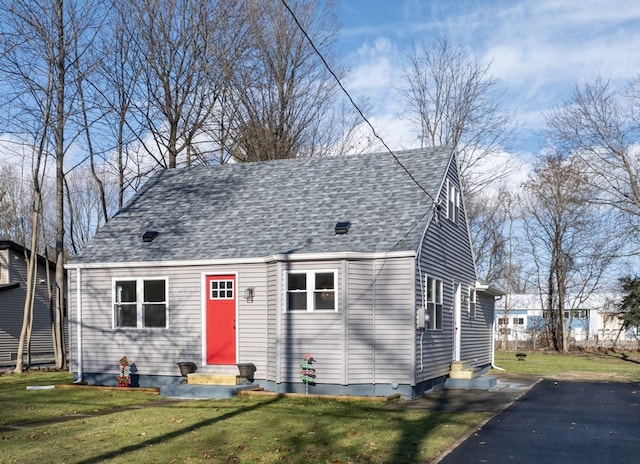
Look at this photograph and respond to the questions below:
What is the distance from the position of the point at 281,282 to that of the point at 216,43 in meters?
18.3

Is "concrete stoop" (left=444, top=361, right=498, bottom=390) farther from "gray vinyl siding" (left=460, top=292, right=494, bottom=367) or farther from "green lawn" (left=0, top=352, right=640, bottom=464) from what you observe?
"green lawn" (left=0, top=352, right=640, bottom=464)

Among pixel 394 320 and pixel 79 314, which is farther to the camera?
pixel 79 314

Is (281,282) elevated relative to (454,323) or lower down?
elevated

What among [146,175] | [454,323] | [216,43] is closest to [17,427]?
[454,323]

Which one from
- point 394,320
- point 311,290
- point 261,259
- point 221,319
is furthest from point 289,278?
point 394,320

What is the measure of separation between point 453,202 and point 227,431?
1085 cm

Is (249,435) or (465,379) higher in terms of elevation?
(249,435)

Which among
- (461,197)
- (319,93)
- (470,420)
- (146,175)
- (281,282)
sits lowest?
(470,420)

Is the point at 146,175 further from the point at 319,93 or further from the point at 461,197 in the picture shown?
the point at 461,197

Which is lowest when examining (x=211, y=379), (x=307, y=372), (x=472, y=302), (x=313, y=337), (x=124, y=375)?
(x=124, y=375)

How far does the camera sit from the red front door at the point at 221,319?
54.1 feet

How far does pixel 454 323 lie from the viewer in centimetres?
1886

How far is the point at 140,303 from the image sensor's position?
17.3 m

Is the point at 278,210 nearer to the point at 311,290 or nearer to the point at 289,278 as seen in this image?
the point at 289,278
